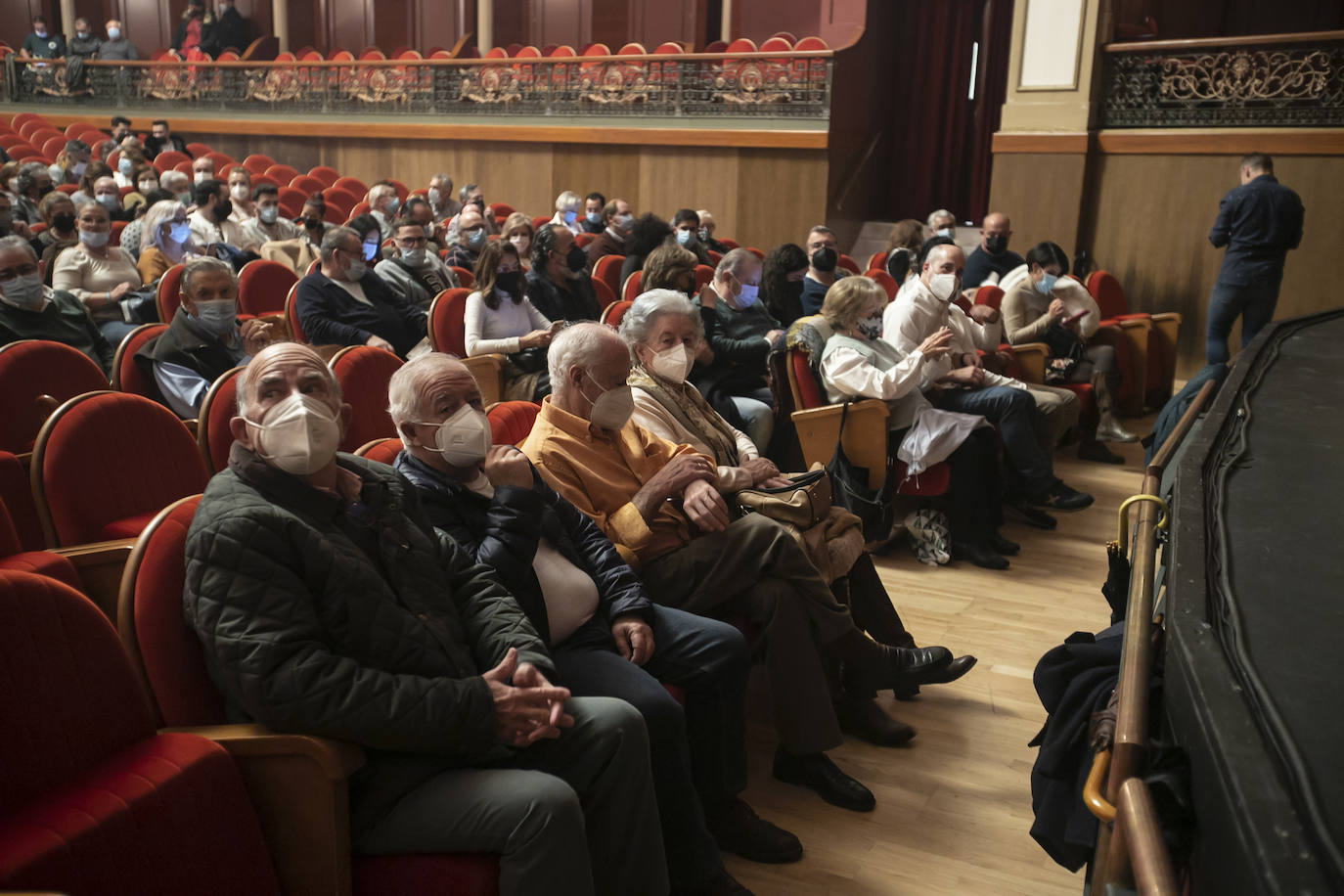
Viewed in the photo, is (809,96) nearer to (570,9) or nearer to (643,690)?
(570,9)

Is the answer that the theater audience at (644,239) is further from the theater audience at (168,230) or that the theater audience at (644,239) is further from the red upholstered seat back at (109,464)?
the red upholstered seat back at (109,464)

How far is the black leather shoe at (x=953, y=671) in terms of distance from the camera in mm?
2801

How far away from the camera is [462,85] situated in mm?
11242

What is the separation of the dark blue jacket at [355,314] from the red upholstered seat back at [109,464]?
1951mm

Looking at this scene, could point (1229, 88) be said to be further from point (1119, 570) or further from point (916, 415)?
point (1119, 570)

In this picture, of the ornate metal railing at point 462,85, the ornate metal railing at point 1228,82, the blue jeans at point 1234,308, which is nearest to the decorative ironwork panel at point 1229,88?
the ornate metal railing at point 1228,82

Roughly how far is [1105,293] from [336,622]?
6.04m

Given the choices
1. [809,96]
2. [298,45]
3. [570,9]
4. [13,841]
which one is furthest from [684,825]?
[298,45]

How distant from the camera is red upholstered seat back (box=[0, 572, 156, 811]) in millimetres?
1262

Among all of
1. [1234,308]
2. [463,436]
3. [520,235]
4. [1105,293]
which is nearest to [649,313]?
[463,436]

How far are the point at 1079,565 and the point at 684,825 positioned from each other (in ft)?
8.37

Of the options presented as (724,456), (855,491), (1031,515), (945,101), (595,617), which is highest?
Answer: (945,101)

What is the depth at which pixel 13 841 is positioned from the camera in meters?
1.17

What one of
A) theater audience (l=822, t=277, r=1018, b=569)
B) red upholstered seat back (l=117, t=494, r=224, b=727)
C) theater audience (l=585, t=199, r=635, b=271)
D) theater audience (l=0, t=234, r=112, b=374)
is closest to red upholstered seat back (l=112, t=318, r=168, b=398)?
theater audience (l=0, t=234, r=112, b=374)
